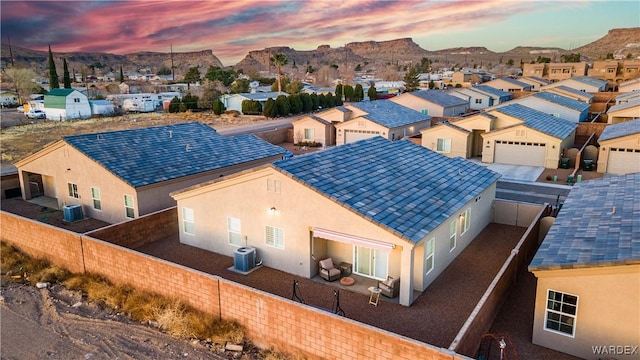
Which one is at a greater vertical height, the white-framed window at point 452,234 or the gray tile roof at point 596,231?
the gray tile roof at point 596,231

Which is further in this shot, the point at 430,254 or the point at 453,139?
the point at 453,139

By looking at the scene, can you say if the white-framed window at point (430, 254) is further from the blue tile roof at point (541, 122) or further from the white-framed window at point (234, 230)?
the blue tile roof at point (541, 122)

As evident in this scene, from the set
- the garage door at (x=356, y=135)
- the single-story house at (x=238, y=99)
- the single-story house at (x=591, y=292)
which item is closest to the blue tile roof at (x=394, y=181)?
the single-story house at (x=591, y=292)

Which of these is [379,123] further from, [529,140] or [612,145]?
[612,145]

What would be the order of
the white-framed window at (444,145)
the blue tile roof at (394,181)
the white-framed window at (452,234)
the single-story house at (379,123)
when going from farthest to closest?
the single-story house at (379,123) < the white-framed window at (444,145) < the white-framed window at (452,234) < the blue tile roof at (394,181)

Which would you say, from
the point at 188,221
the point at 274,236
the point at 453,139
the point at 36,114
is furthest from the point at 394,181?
the point at 36,114

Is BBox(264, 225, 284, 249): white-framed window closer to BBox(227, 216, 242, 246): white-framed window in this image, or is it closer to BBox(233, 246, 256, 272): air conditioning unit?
BBox(233, 246, 256, 272): air conditioning unit
